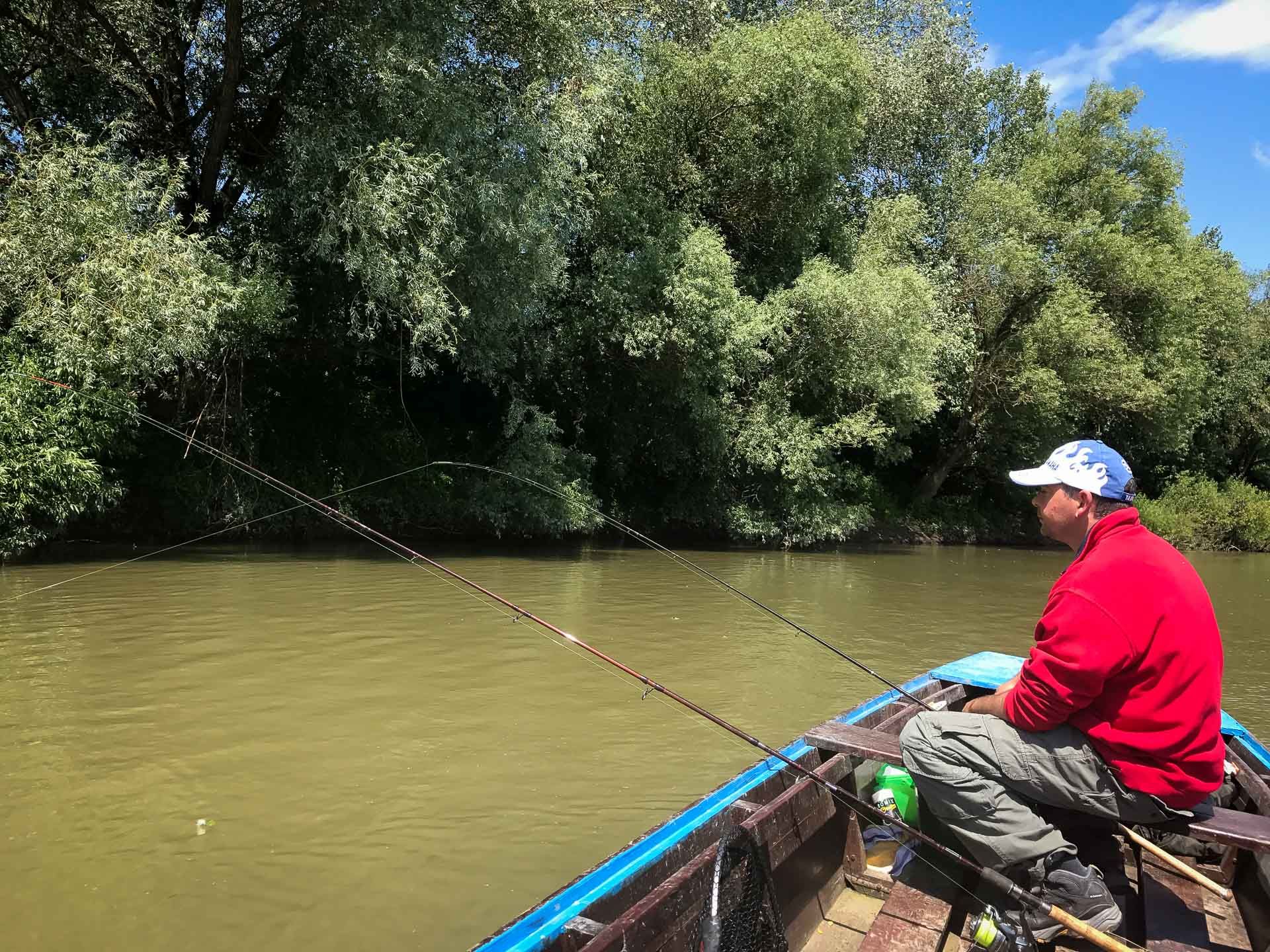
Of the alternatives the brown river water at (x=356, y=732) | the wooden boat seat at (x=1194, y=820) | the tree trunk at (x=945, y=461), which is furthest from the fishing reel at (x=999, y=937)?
the tree trunk at (x=945, y=461)

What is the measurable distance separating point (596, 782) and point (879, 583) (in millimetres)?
12069

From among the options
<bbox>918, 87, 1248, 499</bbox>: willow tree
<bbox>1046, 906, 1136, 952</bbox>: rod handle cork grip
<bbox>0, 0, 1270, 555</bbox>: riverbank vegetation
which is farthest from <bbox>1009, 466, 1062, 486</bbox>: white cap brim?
<bbox>918, 87, 1248, 499</bbox>: willow tree

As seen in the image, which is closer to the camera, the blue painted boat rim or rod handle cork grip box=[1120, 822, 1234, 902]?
the blue painted boat rim

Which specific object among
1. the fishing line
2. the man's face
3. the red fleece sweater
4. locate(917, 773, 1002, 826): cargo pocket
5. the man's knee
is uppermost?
the man's face

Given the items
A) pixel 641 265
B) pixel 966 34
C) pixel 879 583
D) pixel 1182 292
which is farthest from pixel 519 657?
pixel 966 34

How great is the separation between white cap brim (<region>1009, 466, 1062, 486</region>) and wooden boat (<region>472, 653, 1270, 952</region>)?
4.24ft

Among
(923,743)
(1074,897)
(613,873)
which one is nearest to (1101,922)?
(1074,897)

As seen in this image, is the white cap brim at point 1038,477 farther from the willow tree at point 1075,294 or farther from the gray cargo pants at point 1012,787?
the willow tree at point 1075,294

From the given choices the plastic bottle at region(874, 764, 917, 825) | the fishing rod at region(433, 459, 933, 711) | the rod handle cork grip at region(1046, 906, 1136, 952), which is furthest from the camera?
the fishing rod at region(433, 459, 933, 711)

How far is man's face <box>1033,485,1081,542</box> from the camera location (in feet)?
11.2

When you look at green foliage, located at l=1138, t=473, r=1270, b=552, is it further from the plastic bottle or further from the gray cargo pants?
the gray cargo pants

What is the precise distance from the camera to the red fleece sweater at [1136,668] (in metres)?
2.99

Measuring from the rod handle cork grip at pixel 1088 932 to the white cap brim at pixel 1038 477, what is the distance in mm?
1534

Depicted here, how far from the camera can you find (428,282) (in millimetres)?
13836
